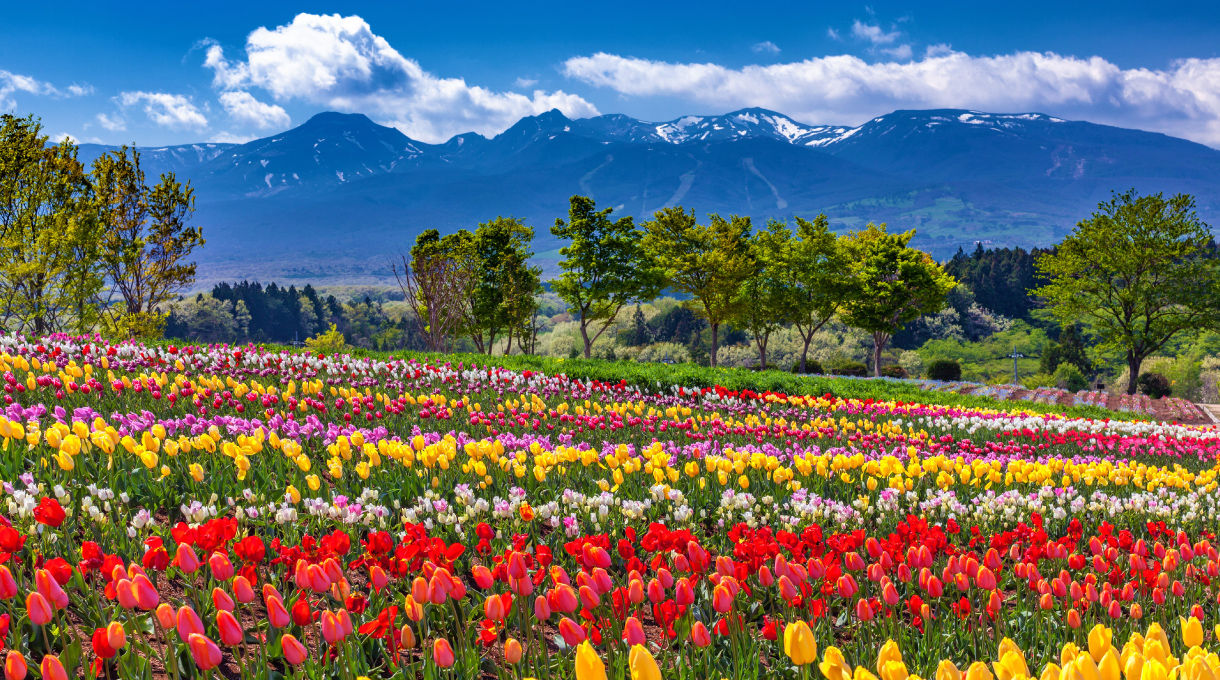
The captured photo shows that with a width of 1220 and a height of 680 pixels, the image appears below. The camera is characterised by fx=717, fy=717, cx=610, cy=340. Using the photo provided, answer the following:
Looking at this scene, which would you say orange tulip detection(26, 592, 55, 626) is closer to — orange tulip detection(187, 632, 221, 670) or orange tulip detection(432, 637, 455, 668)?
orange tulip detection(187, 632, 221, 670)

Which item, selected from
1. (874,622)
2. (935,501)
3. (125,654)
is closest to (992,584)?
(874,622)

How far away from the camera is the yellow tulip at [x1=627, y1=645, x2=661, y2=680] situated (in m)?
1.82

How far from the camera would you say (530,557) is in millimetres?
3781

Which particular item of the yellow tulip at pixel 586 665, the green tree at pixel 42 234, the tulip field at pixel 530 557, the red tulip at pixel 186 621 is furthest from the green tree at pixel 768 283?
the yellow tulip at pixel 586 665

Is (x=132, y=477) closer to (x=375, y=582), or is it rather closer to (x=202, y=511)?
(x=202, y=511)

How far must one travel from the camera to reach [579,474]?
546 cm

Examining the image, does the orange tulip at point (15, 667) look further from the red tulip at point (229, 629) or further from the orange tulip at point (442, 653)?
the orange tulip at point (442, 653)

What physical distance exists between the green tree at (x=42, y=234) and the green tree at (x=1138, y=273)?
127ft

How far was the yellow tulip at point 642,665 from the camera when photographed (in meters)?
1.82

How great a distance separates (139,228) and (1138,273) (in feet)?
140

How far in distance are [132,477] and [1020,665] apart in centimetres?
482

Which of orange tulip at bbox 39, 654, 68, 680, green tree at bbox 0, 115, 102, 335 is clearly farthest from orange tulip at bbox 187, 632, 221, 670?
green tree at bbox 0, 115, 102, 335

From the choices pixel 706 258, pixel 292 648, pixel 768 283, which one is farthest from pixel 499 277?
pixel 292 648

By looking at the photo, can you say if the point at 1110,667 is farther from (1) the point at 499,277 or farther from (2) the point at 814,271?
(1) the point at 499,277
